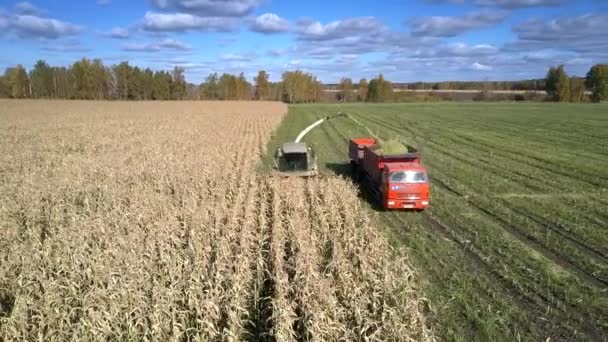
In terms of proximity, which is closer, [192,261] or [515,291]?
[192,261]

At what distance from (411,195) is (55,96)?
400 ft

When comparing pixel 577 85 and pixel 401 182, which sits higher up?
pixel 577 85

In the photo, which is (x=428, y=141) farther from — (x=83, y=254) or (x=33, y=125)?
(x=33, y=125)

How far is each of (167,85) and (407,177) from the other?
115 m

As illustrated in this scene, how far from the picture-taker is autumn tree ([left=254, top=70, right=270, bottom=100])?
13612 centimetres

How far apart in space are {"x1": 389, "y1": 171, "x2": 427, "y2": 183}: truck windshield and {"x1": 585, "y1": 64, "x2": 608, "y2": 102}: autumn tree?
414ft

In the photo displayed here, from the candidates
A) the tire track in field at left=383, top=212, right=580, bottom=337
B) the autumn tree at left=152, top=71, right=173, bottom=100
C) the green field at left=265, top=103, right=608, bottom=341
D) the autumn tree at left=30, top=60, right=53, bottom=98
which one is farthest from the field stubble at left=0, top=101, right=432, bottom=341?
the autumn tree at left=30, top=60, right=53, bottom=98

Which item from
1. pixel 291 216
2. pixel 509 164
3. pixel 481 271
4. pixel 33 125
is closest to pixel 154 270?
pixel 291 216

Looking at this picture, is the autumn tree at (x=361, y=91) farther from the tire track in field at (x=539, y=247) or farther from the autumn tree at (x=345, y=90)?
the tire track in field at (x=539, y=247)

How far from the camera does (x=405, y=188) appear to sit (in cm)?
1382

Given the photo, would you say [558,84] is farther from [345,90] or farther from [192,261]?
[192,261]

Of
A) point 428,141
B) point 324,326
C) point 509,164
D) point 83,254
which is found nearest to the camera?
point 324,326

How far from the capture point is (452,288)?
8.93 m

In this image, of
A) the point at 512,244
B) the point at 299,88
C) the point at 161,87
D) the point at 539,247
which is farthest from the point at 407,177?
the point at 299,88
